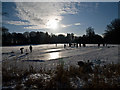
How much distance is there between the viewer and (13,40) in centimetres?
7156

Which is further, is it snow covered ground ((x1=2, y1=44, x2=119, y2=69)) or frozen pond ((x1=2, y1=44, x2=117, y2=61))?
frozen pond ((x1=2, y1=44, x2=117, y2=61))

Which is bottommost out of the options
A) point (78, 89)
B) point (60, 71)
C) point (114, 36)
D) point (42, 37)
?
point (78, 89)

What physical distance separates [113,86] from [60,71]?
2.14 metres

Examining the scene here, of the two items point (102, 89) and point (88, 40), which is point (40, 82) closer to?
point (102, 89)

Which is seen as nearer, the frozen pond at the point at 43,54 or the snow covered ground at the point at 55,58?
the snow covered ground at the point at 55,58

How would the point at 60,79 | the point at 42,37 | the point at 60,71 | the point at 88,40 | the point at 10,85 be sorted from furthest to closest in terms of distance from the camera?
1. the point at 42,37
2. the point at 88,40
3. the point at 60,71
4. the point at 60,79
5. the point at 10,85

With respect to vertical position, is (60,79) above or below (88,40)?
below

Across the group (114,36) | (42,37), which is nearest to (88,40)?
(114,36)

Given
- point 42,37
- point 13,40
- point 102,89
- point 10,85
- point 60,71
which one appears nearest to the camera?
point 102,89

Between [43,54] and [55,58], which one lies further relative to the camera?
[43,54]

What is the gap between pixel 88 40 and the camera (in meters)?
66.1

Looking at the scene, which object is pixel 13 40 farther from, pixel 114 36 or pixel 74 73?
pixel 74 73

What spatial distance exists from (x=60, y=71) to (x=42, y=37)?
80.3m

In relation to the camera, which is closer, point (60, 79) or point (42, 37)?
point (60, 79)
